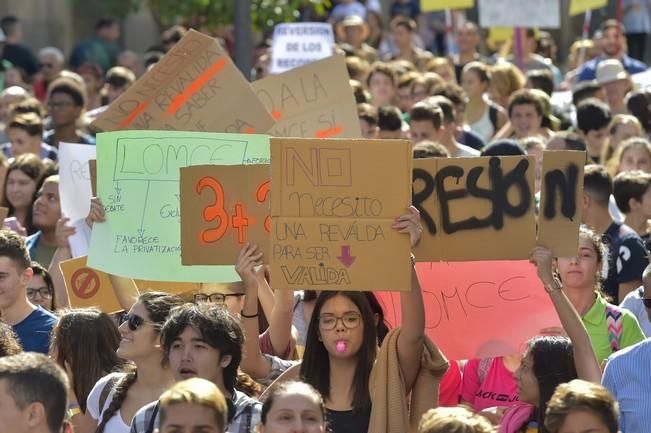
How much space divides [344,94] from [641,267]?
Result: 6.32ft

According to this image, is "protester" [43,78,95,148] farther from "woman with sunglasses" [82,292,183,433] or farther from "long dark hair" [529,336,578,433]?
"long dark hair" [529,336,578,433]

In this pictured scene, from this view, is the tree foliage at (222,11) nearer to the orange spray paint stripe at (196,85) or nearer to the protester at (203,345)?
the orange spray paint stripe at (196,85)

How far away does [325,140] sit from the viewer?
665cm

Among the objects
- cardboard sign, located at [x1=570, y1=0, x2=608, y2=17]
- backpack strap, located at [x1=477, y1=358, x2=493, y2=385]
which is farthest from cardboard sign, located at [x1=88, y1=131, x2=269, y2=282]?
cardboard sign, located at [x1=570, y1=0, x2=608, y2=17]

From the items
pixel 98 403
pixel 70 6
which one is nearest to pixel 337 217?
pixel 98 403

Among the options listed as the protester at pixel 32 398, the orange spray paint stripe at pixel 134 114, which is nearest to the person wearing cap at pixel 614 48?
the orange spray paint stripe at pixel 134 114

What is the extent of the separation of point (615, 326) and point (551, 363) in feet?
3.13

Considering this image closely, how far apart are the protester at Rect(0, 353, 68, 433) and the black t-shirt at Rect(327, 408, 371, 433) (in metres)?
1.32

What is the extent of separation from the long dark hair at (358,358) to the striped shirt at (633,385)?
0.90 m

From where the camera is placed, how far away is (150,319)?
6.73m

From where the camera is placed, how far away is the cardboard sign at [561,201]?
6.73 metres

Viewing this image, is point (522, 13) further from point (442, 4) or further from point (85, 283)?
point (85, 283)

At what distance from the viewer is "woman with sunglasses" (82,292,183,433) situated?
21.1ft

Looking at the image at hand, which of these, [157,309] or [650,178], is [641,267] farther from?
[157,309]
